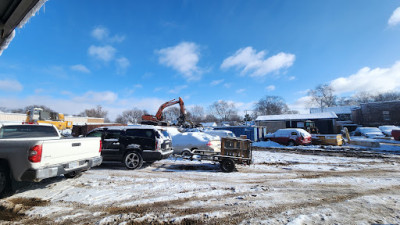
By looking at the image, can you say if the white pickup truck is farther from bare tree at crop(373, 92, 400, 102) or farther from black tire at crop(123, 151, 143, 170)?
bare tree at crop(373, 92, 400, 102)

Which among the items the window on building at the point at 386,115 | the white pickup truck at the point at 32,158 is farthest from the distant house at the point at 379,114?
the white pickup truck at the point at 32,158

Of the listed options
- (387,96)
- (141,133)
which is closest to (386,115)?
(387,96)

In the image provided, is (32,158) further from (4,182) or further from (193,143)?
(193,143)

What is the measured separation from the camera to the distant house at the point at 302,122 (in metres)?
30.9

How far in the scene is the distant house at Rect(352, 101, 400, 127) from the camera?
37.7m

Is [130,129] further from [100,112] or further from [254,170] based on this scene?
[100,112]

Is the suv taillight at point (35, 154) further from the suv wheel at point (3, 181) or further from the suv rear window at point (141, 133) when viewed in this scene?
the suv rear window at point (141, 133)

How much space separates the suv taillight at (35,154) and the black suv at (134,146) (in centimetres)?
349

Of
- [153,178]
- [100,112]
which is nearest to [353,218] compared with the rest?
[153,178]

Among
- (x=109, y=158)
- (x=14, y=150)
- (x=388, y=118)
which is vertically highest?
(x=388, y=118)

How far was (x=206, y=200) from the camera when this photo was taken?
4219 mm

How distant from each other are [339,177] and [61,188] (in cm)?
884

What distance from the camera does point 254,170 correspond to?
752cm

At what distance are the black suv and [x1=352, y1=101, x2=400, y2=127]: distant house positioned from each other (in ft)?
167
